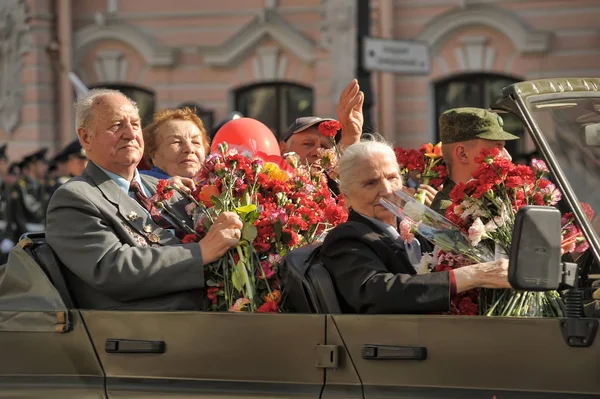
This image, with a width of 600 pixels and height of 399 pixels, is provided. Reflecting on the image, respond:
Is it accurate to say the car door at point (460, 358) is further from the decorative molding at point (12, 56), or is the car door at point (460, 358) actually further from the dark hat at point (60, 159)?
the decorative molding at point (12, 56)

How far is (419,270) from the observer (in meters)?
4.04

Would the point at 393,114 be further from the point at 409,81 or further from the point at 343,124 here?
the point at 343,124

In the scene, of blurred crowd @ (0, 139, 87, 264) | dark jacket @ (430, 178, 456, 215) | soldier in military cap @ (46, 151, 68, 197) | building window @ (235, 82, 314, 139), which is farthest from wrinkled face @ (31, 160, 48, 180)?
dark jacket @ (430, 178, 456, 215)

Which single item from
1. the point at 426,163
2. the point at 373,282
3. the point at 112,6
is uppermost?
the point at 112,6

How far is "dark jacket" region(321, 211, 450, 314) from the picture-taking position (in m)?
3.78

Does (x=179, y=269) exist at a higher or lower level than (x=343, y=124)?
lower

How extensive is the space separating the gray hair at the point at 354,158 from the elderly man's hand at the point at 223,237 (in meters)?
0.36

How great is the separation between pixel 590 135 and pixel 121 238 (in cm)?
166

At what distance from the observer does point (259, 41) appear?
20.3 metres

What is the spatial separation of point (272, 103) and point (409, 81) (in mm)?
2378

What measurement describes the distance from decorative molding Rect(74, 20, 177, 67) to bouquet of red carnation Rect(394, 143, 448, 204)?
15216mm

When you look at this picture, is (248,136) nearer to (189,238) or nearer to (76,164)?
(189,238)

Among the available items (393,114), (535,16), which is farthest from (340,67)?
(535,16)

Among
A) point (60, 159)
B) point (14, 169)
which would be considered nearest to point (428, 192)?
point (60, 159)
